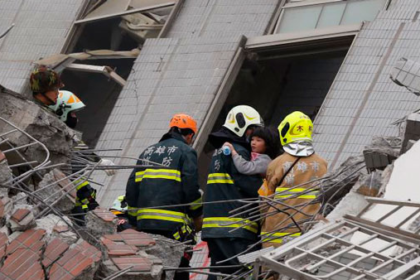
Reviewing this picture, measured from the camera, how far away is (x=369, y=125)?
1397 centimetres

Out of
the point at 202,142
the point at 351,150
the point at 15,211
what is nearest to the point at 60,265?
the point at 15,211

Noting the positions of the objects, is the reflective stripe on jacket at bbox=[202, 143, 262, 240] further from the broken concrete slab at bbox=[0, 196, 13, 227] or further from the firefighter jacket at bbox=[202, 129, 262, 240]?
the broken concrete slab at bbox=[0, 196, 13, 227]

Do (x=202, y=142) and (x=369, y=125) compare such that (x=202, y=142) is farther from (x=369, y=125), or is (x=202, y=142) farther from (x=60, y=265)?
(x=60, y=265)

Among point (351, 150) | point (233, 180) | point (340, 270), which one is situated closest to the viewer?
point (340, 270)

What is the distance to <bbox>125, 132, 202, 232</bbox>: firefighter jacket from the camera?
10.9 m

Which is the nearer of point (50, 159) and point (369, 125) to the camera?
point (50, 159)

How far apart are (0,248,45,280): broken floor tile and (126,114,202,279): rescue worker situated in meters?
2.12

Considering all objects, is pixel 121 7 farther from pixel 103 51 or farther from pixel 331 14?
pixel 331 14

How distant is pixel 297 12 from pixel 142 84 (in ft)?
6.89

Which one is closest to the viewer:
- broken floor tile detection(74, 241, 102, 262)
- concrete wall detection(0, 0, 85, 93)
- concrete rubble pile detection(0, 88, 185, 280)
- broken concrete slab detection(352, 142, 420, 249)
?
broken concrete slab detection(352, 142, 420, 249)

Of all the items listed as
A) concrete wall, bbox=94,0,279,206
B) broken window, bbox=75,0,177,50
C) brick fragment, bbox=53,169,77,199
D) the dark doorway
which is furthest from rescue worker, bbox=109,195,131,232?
broken window, bbox=75,0,177,50

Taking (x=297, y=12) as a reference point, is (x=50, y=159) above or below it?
below

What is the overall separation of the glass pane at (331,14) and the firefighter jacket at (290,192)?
5.54 metres

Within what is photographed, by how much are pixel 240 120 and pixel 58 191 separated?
1.81 metres
